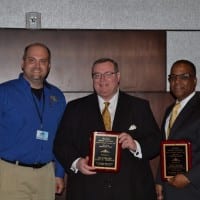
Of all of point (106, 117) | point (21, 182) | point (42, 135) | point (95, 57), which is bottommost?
point (21, 182)

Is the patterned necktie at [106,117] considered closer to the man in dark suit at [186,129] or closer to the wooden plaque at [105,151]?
the wooden plaque at [105,151]

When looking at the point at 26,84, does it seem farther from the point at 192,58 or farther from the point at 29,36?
the point at 192,58

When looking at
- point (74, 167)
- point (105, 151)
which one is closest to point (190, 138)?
point (105, 151)

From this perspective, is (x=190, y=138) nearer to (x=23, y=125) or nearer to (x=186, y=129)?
(x=186, y=129)

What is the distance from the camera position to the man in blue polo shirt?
3.24m

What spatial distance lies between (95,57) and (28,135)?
41.6 inches

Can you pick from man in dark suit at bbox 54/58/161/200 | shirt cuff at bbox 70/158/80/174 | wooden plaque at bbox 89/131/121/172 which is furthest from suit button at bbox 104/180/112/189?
shirt cuff at bbox 70/158/80/174

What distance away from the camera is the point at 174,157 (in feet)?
10.1

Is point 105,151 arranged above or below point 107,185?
above

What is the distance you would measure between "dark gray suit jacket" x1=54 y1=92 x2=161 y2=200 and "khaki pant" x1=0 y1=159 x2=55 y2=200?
→ 0.75 ft

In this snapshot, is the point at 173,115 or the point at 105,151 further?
the point at 173,115

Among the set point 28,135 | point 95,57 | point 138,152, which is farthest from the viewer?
point 95,57

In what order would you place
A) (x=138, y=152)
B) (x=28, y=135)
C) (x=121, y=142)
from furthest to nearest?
(x=28, y=135)
(x=138, y=152)
(x=121, y=142)

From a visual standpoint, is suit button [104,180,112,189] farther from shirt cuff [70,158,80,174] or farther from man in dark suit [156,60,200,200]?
man in dark suit [156,60,200,200]
